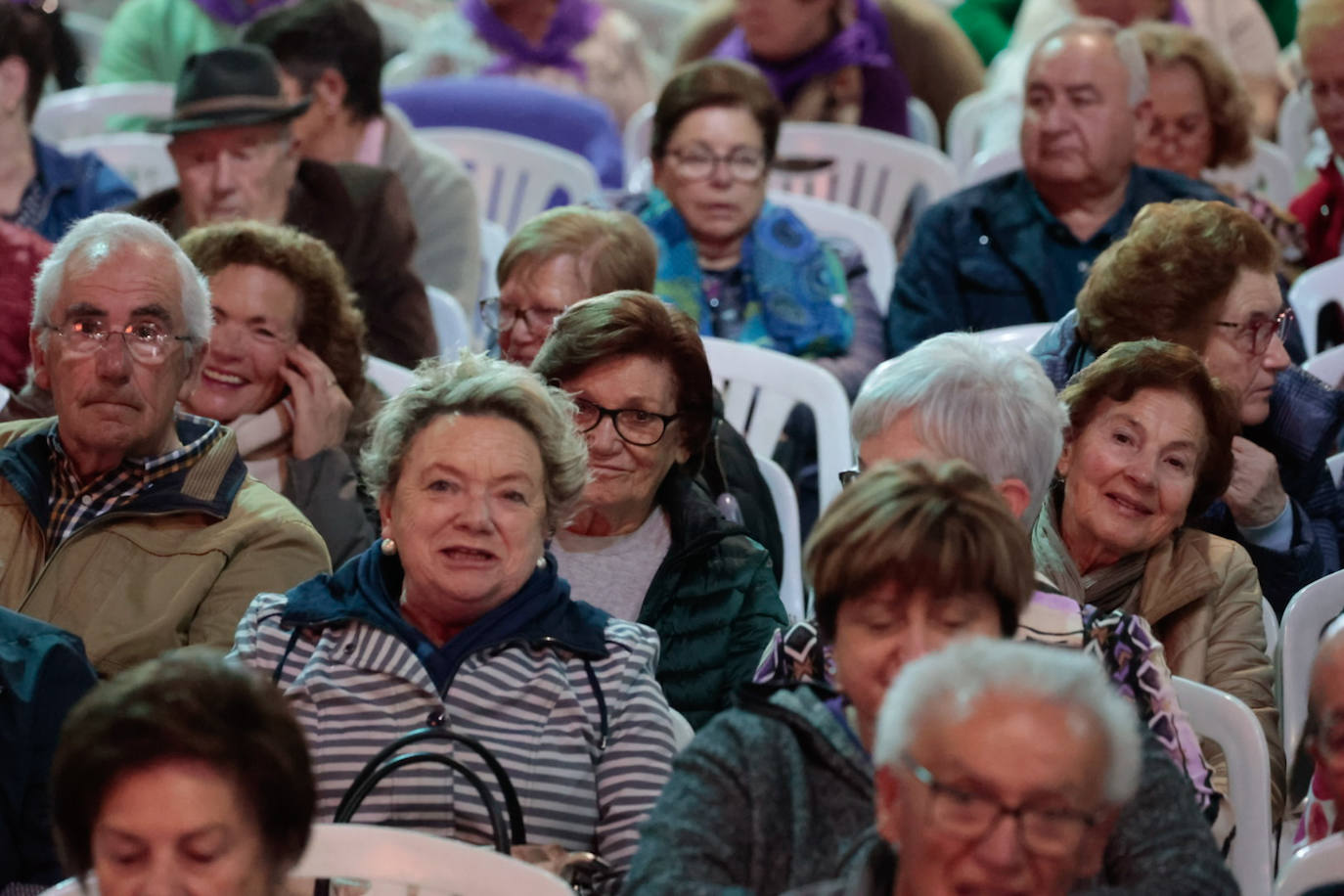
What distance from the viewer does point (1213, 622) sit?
108 inches

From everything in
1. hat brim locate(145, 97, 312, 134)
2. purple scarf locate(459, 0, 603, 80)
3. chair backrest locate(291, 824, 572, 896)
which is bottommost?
chair backrest locate(291, 824, 572, 896)

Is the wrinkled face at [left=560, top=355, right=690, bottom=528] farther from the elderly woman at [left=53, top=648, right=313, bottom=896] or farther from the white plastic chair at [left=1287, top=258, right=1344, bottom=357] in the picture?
the white plastic chair at [left=1287, top=258, right=1344, bottom=357]

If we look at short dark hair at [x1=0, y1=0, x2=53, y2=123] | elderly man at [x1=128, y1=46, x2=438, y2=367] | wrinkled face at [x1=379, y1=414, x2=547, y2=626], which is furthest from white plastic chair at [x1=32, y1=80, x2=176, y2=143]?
wrinkled face at [x1=379, y1=414, x2=547, y2=626]

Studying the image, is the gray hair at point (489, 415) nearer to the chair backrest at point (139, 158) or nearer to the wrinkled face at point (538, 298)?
the wrinkled face at point (538, 298)

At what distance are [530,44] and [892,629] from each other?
4296 millimetres

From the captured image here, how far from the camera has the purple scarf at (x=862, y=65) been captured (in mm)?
5586

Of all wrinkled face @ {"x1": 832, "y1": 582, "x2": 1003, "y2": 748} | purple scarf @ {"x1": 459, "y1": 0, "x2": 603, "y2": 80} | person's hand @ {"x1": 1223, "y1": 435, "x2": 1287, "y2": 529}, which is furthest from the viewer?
purple scarf @ {"x1": 459, "y1": 0, "x2": 603, "y2": 80}

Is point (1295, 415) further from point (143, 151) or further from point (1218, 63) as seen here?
point (143, 151)

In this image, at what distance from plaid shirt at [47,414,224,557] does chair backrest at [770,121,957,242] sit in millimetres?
3007

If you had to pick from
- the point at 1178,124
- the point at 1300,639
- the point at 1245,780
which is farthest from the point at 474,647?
the point at 1178,124

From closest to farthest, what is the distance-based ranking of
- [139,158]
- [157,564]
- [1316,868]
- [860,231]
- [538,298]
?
1. [1316,868]
2. [157,564]
3. [538,298]
4. [860,231]
5. [139,158]

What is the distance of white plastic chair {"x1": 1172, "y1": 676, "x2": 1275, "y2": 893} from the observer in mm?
2377

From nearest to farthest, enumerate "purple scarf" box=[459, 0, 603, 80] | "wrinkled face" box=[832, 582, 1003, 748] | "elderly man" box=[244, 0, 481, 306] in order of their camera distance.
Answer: "wrinkled face" box=[832, 582, 1003, 748] → "elderly man" box=[244, 0, 481, 306] → "purple scarf" box=[459, 0, 603, 80]

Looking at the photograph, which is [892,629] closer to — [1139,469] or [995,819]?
[995,819]
